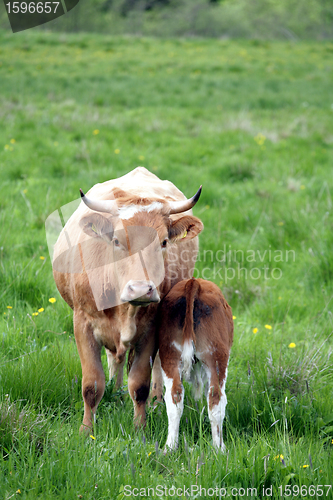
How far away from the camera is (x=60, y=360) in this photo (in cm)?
337

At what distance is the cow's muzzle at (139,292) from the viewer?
97.8 inches

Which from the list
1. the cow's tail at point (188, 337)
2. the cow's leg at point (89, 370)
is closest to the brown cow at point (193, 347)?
the cow's tail at point (188, 337)

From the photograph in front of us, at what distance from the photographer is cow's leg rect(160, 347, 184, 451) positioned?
2727 millimetres

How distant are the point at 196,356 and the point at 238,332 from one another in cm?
137

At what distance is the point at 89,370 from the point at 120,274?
2.32 ft

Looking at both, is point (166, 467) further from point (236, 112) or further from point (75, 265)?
point (236, 112)

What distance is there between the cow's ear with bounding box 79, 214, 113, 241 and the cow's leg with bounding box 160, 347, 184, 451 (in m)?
0.81

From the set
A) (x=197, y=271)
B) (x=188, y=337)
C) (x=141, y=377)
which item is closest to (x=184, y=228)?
(x=188, y=337)

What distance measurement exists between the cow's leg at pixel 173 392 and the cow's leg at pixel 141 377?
188 mm

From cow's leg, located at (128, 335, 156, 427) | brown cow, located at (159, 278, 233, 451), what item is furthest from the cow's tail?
cow's leg, located at (128, 335, 156, 427)

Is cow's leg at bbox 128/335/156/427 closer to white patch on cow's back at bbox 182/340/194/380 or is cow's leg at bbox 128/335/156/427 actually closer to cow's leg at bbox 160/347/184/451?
cow's leg at bbox 160/347/184/451

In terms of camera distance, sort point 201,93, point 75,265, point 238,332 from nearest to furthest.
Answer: point 75,265 < point 238,332 < point 201,93

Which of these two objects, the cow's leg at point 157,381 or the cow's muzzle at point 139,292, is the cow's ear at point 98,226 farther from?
the cow's leg at point 157,381

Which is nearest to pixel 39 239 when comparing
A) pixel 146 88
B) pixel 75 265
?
pixel 75 265
